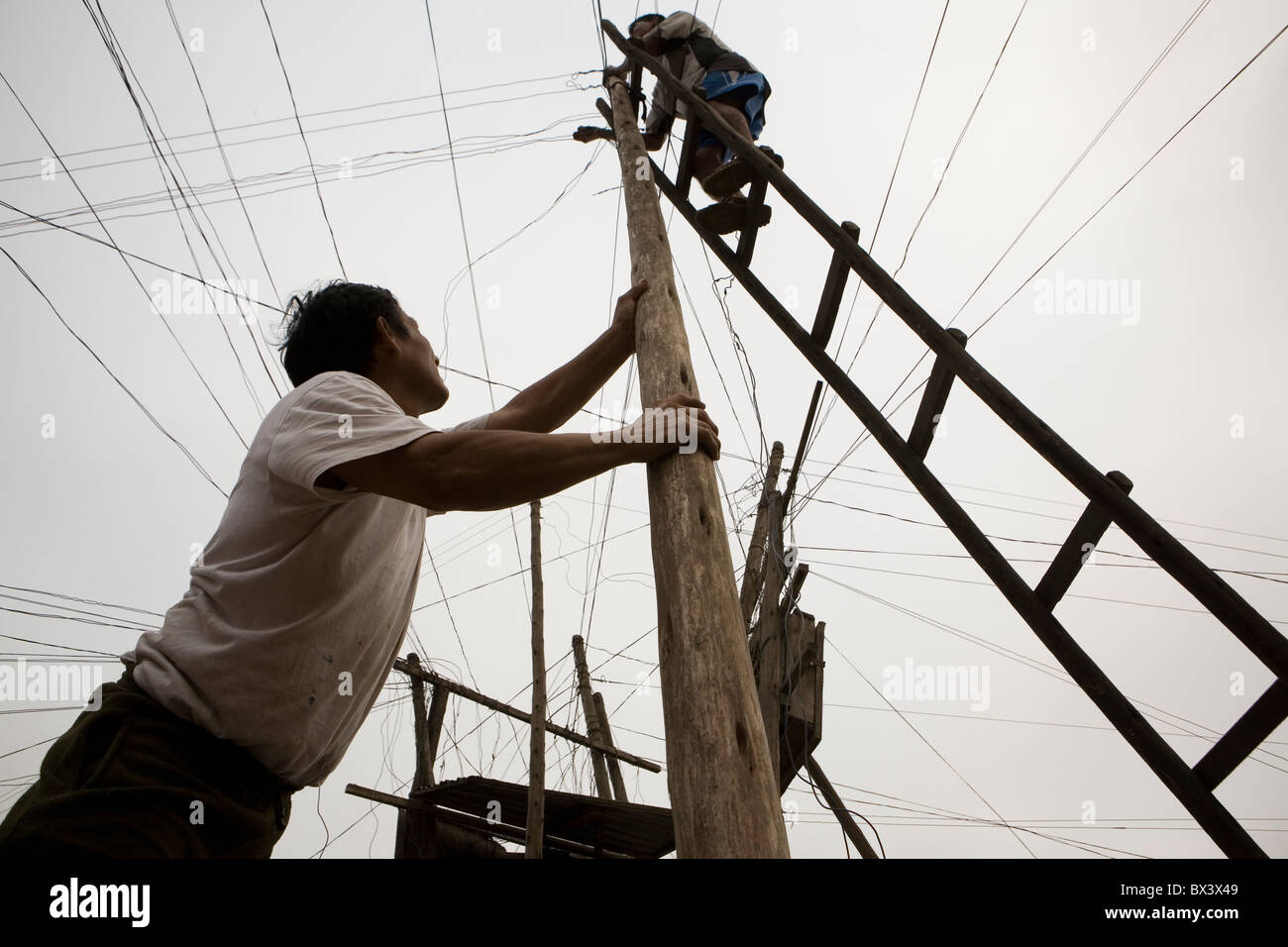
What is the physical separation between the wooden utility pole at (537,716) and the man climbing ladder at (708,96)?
3607 millimetres

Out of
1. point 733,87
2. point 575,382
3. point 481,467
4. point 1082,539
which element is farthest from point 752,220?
point 481,467

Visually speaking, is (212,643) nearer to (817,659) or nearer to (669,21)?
(669,21)

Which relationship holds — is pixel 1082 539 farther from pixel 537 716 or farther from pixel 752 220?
pixel 537 716

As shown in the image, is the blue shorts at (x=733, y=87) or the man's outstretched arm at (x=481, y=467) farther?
the blue shorts at (x=733, y=87)

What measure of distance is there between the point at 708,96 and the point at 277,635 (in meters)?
4.92

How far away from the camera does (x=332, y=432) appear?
1648mm

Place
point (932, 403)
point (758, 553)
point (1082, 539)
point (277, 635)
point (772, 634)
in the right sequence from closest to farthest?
1. point (277, 635)
2. point (1082, 539)
3. point (932, 403)
4. point (772, 634)
5. point (758, 553)

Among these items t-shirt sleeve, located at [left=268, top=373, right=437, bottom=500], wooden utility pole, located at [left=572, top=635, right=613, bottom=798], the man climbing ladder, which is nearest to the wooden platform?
wooden utility pole, located at [left=572, top=635, right=613, bottom=798]

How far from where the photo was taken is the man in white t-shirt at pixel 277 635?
1396mm

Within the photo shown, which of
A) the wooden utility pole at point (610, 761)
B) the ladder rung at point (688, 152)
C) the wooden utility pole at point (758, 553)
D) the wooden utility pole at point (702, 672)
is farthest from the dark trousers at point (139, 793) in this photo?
the wooden utility pole at point (610, 761)

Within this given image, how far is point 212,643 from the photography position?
5.11 feet

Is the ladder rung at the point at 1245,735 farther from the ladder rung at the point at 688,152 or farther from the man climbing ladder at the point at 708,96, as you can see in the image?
the ladder rung at the point at 688,152
